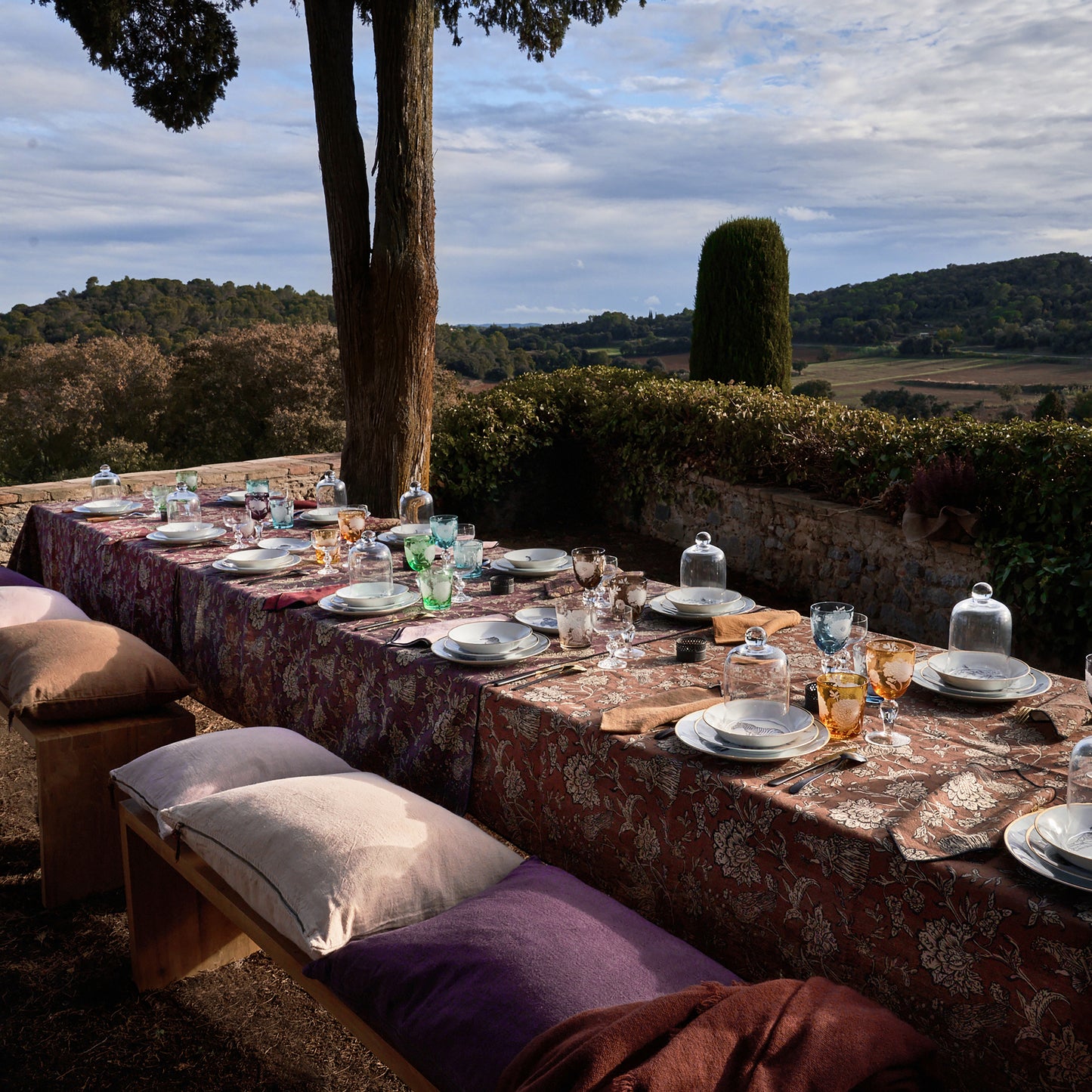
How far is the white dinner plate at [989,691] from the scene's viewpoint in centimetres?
192

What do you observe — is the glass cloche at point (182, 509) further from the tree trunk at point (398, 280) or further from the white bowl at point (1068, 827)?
the white bowl at point (1068, 827)

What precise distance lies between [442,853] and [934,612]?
12.8 feet

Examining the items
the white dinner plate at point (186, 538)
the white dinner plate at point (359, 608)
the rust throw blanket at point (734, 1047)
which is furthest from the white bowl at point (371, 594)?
the rust throw blanket at point (734, 1047)

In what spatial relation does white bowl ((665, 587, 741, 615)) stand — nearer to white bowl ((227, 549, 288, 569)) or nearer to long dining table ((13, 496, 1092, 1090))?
long dining table ((13, 496, 1092, 1090))

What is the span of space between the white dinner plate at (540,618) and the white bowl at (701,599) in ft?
1.16

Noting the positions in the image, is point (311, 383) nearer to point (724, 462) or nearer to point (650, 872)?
point (724, 462)

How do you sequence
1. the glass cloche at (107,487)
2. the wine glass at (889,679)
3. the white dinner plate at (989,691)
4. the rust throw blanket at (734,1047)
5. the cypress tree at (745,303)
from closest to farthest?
the rust throw blanket at (734,1047) → the wine glass at (889,679) → the white dinner plate at (989,691) → the glass cloche at (107,487) → the cypress tree at (745,303)

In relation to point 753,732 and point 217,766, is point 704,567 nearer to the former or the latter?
point 753,732

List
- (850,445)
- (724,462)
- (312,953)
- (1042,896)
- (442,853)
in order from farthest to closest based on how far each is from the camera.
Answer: (724,462)
(850,445)
(442,853)
(312,953)
(1042,896)

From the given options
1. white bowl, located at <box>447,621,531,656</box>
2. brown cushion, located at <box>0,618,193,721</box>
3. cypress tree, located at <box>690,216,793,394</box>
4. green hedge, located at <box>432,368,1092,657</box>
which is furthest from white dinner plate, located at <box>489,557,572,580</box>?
cypress tree, located at <box>690,216,793,394</box>

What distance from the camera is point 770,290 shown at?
862cm

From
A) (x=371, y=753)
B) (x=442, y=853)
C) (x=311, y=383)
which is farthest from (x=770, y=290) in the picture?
(x=442, y=853)

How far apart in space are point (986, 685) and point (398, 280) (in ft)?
15.6

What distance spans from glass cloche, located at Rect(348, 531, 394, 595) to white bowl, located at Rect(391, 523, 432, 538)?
1.81ft
